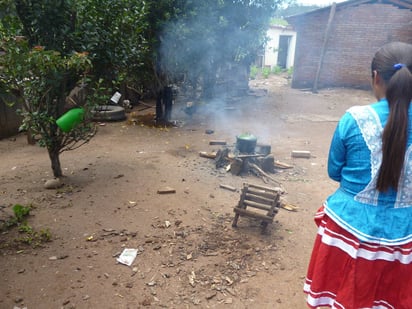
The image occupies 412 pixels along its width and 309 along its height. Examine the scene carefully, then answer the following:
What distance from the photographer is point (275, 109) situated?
11.7 meters

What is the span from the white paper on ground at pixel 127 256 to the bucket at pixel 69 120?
2.05 meters

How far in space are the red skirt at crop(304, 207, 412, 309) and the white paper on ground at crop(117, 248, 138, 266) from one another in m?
1.97

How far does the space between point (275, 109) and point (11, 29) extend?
9.10 metres

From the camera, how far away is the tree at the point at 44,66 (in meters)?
3.73

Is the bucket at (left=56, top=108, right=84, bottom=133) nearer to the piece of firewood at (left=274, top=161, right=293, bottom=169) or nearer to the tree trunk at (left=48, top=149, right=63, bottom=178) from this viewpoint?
the tree trunk at (left=48, top=149, right=63, bottom=178)

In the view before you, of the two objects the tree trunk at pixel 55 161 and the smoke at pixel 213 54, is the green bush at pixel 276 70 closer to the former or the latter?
the smoke at pixel 213 54

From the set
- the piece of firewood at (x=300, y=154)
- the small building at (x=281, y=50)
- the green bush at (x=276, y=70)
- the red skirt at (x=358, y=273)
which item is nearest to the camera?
the red skirt at (x=358, y=273)

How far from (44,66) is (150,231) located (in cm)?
232

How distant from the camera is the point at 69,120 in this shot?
14.9 feet

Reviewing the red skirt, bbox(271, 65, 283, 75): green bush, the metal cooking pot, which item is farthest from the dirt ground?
bbox(271, 65, 283, 75): green bush

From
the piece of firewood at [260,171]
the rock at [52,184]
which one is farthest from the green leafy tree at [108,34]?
the piece of firewood at [260,171]

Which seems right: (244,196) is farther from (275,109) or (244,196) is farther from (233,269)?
(275,109)

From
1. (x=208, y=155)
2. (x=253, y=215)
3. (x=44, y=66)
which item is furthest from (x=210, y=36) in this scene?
(x=253, y=215)

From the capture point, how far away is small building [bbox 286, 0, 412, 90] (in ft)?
47.2
